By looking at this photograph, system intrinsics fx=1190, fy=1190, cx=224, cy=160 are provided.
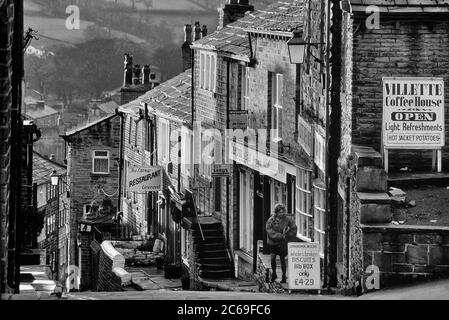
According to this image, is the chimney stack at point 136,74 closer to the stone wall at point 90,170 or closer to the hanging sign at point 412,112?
the stone wall at point 90,170

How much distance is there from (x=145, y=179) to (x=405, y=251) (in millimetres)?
19917

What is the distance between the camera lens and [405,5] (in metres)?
17.4

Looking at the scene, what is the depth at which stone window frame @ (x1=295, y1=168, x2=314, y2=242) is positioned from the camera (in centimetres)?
2116

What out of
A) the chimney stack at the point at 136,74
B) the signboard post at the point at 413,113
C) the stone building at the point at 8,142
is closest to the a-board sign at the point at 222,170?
the signboard post at the point at 413,113

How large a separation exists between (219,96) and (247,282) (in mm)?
5486

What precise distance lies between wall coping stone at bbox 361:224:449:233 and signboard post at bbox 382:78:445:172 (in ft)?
8.02

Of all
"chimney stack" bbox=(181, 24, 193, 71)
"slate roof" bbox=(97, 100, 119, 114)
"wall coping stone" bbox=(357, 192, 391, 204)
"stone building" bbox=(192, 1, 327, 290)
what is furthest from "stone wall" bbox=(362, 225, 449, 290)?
"slate roof" bbox=(97, 100, 119, 114)

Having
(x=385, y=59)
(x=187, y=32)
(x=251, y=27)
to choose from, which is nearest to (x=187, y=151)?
(x=251, y=27)

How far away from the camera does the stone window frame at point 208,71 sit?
3042cm

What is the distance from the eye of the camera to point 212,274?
27.9 m

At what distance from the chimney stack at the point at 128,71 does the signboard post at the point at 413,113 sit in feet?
101
